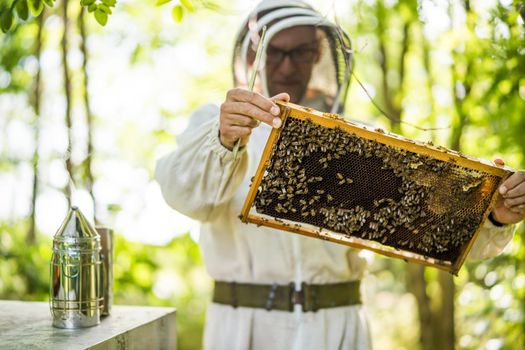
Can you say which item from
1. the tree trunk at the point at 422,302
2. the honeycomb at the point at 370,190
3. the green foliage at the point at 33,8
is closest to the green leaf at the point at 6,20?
the green foliage at the point at 33,8

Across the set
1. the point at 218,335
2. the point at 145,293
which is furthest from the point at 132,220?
the point at 218,335

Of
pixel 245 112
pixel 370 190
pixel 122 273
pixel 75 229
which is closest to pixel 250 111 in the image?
pixel 245 112

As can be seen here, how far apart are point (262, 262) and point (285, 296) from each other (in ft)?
0.60

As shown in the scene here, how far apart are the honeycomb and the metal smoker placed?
1.88 feet

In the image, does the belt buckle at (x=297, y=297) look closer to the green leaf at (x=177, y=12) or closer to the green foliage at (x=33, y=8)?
the green leaf at (x=177, y=12)

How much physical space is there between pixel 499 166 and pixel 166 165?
1328 mm

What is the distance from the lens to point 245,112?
6.96ft

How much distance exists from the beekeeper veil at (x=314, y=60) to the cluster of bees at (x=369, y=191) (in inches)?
27.8

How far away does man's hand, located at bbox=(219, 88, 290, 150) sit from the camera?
209 cm

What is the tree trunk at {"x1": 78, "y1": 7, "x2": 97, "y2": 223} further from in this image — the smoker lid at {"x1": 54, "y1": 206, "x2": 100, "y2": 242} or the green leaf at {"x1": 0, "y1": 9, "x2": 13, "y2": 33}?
the smoker lid at {"x1": 54, "y1": 206, "x2": 100, "y2": 242}

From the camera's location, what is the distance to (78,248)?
2.13 metres

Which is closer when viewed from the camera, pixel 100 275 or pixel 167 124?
pixel 100 275

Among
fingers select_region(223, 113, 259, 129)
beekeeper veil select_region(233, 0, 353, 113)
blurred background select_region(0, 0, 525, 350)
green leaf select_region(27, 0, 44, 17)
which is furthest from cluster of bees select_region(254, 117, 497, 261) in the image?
blurred background select_region(0, 0, 525, 350)

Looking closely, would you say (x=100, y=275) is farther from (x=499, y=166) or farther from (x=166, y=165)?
(x=499, y=166)
